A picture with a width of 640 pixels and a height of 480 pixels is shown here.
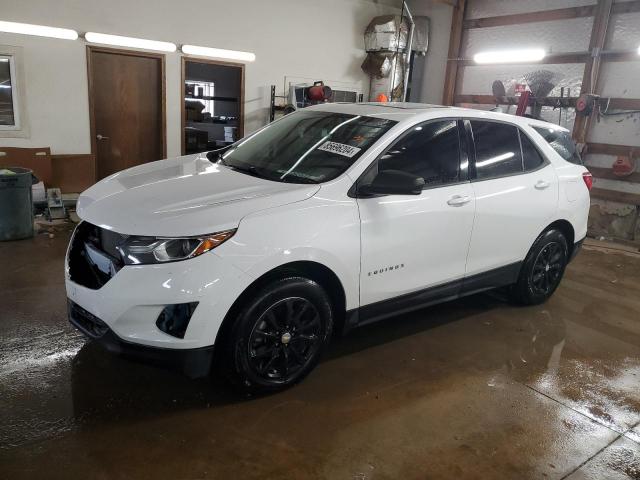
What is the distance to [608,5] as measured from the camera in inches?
282

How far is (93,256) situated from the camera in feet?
8.13

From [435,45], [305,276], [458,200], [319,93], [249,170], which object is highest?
[435,45]

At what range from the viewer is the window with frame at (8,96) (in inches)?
244

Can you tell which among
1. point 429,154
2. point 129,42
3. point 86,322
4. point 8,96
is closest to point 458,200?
point 429,154

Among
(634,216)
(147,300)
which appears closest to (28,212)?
(147,300)

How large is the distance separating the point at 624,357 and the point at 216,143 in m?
7.25

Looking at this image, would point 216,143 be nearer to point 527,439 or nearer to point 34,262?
point 34,262

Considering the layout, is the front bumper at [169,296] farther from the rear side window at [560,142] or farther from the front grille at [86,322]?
the rear side window at [560,142]

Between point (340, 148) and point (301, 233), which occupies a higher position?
point (340, 148)

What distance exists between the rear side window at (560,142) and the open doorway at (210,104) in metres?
5.30

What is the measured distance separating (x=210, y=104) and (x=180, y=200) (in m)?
7.89

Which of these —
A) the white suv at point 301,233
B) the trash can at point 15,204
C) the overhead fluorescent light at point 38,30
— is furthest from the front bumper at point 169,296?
the overhead fluorescent light at point 38,30

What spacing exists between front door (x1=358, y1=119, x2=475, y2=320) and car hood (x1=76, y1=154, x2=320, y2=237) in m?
0.46

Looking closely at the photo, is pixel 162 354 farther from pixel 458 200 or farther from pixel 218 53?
pixel 218 53
